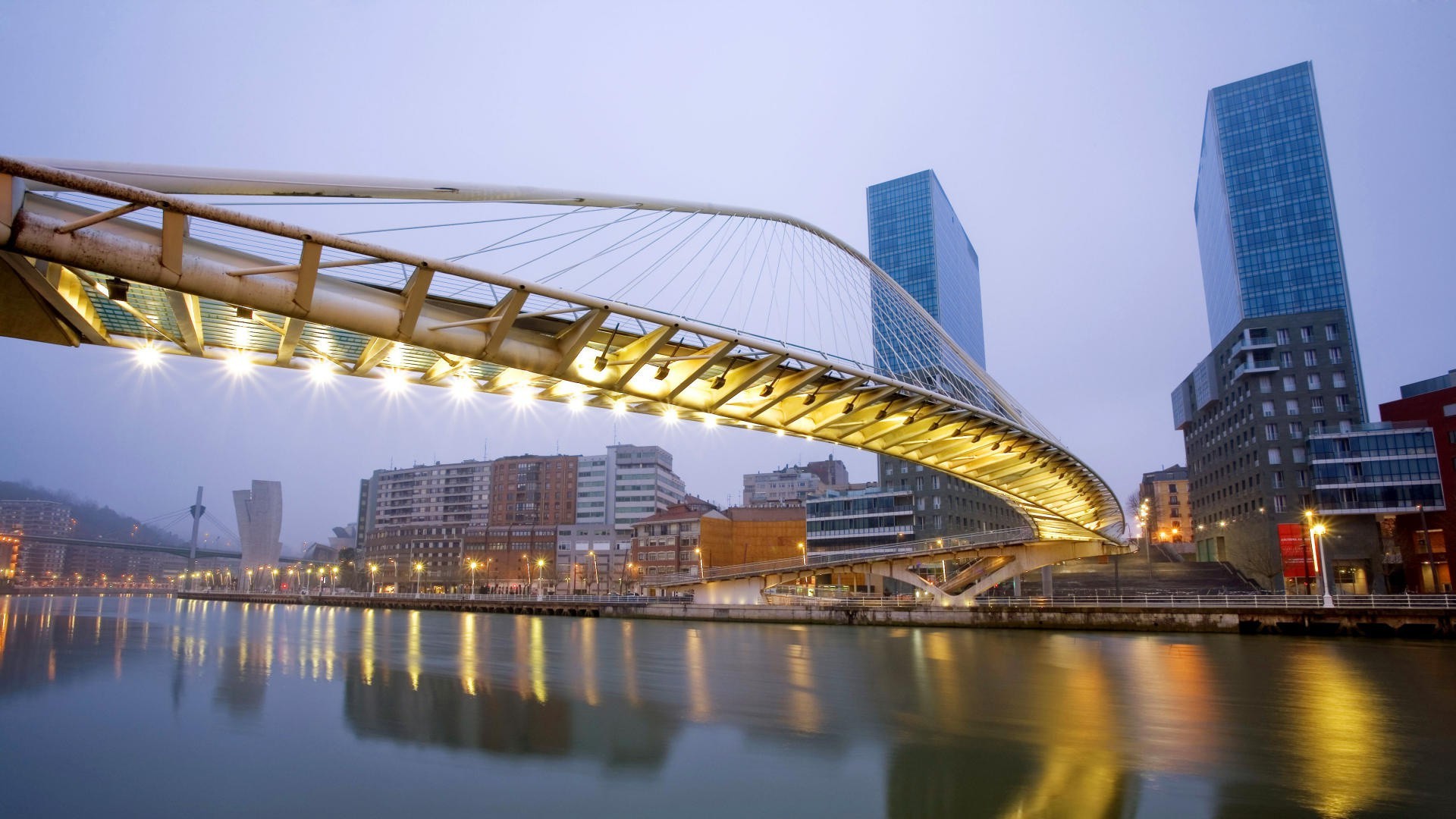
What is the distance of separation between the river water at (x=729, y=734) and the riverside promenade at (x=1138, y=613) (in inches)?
438

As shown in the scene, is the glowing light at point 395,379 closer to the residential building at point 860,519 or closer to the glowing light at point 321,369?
the glowing light at point 321,369

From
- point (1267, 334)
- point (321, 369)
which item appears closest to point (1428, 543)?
point (1267, 334)

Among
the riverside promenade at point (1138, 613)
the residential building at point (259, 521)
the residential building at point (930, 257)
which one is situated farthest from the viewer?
the residential building at point (259, 521)

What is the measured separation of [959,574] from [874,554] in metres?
7.76

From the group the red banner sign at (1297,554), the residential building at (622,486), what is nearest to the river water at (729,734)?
the red banner sign at (1297,554)

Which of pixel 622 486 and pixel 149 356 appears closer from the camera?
pixel 149 356

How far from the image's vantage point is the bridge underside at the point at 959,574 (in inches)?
2435

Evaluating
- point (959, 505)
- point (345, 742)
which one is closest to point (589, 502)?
point (959, 505)

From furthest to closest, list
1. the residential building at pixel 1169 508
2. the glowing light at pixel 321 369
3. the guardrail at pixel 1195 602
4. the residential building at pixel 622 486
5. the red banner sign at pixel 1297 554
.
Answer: the residential building at pixel 1169 508, the residential building at pixel 622 486, the red banner sign at pixel 1297 554, the guardrail at pixel 1195 602, the glowing light at pixel 321 369

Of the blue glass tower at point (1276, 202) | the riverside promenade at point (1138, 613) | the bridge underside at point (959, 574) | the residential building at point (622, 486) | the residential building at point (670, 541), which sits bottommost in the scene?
the riverside promenade at point (1138, 613)

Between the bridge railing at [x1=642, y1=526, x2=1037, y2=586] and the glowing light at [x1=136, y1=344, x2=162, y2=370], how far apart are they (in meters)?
51.6

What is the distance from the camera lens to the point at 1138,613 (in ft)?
163

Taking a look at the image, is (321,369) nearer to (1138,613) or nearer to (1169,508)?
(1138,613)

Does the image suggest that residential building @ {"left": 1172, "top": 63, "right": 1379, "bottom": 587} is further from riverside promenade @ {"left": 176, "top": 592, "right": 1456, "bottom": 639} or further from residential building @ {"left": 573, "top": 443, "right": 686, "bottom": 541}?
residential building @ {"left": 573, "top": 443, "right": 686, "bottom": 541}
